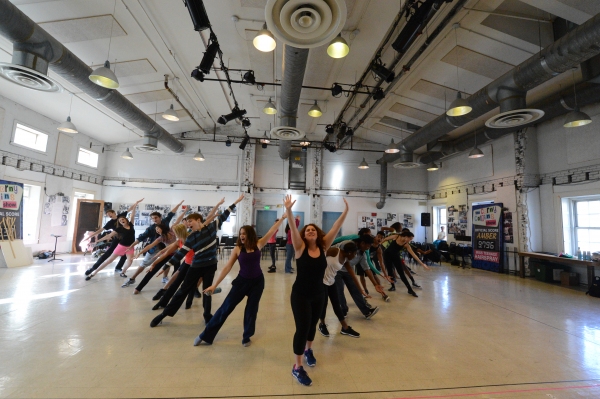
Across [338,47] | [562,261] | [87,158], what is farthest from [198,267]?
[87,158]

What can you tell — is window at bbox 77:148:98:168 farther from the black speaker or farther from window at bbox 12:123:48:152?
the black speaker

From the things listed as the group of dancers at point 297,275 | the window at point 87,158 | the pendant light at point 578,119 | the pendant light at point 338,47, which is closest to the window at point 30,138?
the window at point 87,158

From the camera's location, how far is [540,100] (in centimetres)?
736

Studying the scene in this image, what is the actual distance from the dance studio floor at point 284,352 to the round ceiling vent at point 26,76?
3.81 m

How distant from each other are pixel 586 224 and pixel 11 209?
16.6m

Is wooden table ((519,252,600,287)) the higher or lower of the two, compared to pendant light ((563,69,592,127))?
lower

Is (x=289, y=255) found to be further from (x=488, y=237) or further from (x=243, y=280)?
(x=488, y=237)

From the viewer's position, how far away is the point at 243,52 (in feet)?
22.2

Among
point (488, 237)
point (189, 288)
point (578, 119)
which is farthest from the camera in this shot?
point (488, 237)

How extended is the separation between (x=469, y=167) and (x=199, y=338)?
11.7 metres

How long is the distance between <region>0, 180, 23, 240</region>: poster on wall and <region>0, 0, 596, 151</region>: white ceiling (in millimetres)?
2623

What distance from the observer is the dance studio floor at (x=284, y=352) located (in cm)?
231

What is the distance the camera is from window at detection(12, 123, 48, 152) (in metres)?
8.18

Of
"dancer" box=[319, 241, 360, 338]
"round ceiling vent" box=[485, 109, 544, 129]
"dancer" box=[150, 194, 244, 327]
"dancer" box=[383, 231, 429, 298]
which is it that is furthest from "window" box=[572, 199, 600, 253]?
"dancer" box=[150, 194, 244, 327]
